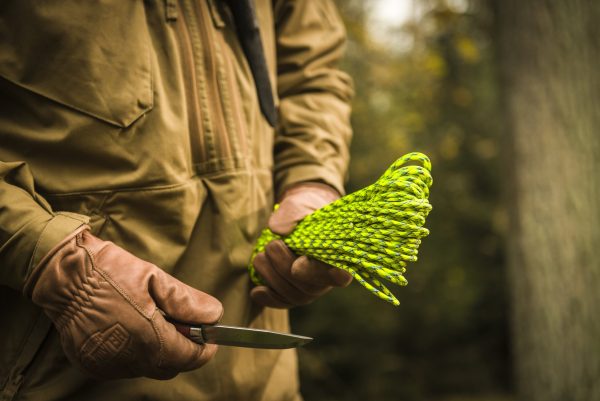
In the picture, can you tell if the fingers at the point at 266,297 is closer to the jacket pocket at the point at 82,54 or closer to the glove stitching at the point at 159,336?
the glove stitching at the point at 159,336

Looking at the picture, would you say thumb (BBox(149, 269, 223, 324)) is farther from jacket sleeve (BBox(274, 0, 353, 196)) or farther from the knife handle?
jacket sleeve (BBox(274, 0, 353, 196))

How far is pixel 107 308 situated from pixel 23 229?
Result: 9.0 inches

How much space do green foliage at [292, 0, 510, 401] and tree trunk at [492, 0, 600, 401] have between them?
5.76ft

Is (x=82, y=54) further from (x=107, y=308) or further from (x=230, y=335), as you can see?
(x=230, y=335)

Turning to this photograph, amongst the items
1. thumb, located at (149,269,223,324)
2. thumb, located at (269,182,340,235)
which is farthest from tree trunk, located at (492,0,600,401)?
thumb, located at (149,269,223,324)

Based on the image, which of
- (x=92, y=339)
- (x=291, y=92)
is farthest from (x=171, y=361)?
(x=291, y=92)

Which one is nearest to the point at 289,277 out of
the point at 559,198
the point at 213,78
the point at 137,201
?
the point at 137,201

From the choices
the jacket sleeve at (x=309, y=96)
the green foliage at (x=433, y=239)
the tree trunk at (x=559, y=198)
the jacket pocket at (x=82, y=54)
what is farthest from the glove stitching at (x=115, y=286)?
the green foliage at (x=433, y=239)

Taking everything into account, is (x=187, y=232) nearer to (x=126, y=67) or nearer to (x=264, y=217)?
(x=264, y=217)

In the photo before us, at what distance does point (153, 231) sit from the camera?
1.21 m

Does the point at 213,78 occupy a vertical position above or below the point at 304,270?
above

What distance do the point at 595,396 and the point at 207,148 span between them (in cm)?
230

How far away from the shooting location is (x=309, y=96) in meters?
1.62

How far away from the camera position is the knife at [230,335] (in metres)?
1.10
